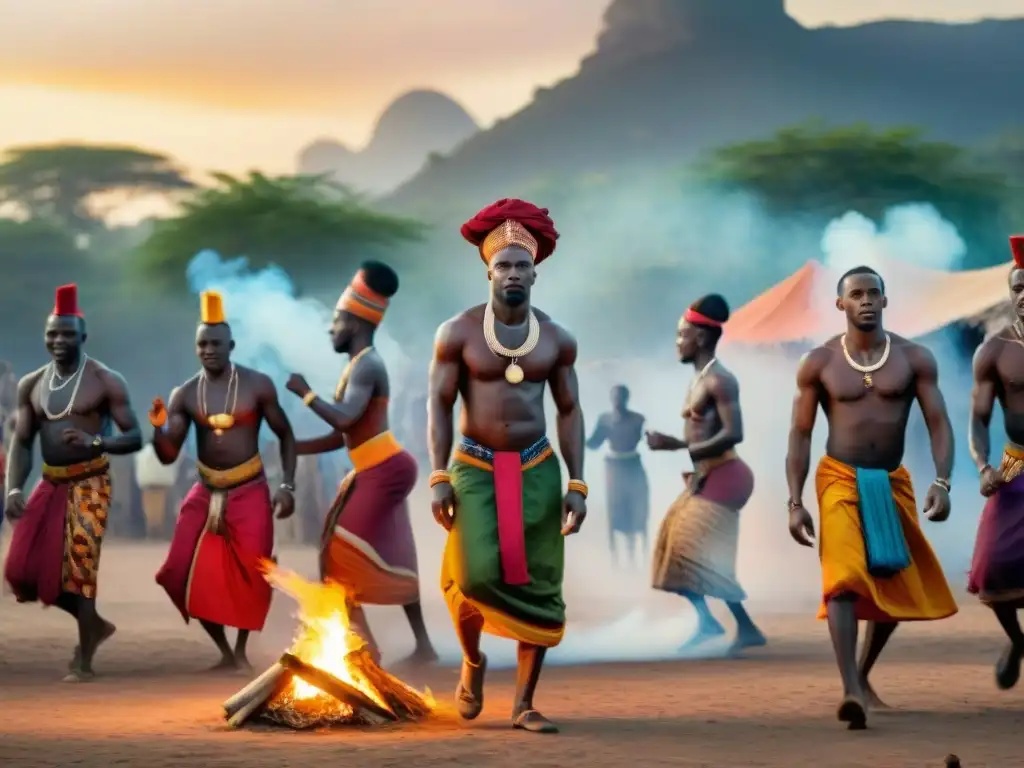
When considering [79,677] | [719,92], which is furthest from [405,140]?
[79,677]

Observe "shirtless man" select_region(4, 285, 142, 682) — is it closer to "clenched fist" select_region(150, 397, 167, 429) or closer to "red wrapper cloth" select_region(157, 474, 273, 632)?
"clenched fist" select_region(150, 397, 167, 429)

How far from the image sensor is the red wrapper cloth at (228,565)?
1151 centimetres

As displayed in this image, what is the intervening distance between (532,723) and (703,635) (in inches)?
177

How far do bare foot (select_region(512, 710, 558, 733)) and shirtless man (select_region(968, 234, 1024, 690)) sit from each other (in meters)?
2.68

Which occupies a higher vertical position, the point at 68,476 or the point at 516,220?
the point at 516,220

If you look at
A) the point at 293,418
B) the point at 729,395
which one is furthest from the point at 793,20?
the point at 729,395

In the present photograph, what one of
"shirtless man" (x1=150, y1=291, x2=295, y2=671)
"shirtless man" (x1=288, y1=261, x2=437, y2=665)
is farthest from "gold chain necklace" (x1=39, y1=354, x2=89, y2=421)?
"shirtless man" (x1=288, y1=261, x2=437, y2=665)

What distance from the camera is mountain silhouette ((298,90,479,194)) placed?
63.8 metres

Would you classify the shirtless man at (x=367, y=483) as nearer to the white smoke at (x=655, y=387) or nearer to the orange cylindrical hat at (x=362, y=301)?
the orange cylindrical hat at (x=362, y=301)

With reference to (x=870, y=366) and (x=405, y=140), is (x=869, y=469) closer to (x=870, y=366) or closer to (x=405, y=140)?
(x=870, y=366)

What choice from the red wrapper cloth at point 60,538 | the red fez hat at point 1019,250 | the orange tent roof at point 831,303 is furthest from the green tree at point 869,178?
the red fez hat at point 1019,250

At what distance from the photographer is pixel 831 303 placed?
2277 centimetres

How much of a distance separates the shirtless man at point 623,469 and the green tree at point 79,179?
3127 centimetres

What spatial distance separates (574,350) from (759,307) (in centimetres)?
1405
